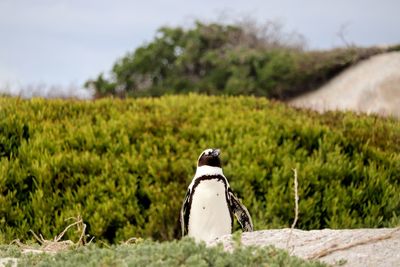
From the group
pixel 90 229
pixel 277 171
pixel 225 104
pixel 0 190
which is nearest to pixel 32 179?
pixel 0 190

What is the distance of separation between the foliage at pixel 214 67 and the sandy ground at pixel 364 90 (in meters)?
0.49

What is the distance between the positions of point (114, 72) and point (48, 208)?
16.3m

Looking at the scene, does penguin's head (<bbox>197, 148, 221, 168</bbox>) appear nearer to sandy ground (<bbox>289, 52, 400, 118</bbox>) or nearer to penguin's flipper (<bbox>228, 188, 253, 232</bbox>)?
penguin's flipper (<bbox>228, 188, 253, 232</bbox>)

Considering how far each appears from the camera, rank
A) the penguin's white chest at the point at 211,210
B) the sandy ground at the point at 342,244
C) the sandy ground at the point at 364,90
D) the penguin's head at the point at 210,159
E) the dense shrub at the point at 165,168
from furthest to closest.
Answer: the sandy ground at the point at 364,90
the dense shrub at the point at 165,168
the penguin's head at the point at 210,159
the penguin's white chest at the point at 211,210
the sandy ground at the point at 342,244

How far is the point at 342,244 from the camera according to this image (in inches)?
205

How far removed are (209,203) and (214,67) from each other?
1967cm

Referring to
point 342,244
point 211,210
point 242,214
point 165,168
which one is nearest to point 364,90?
point 165,168

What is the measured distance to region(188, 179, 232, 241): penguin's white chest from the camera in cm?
633

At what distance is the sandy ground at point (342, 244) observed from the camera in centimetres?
495

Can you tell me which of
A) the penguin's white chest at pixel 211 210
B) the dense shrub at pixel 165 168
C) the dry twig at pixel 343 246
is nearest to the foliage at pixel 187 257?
the dry twig at pixel 343 246

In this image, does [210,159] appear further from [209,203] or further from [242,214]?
[242,214]

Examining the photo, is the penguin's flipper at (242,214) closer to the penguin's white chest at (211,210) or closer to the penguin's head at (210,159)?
the penguin's white chest at (211,210)

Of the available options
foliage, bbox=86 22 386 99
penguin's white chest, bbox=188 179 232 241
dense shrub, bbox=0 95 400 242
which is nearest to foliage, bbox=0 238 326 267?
penguin's white chest, bbox=188 179 232 241

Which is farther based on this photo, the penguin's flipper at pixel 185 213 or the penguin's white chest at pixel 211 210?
the penguin's flipper at pixel 185 213
